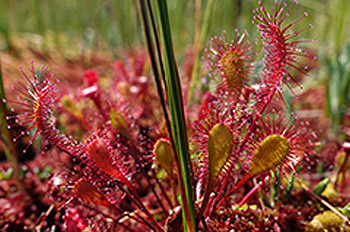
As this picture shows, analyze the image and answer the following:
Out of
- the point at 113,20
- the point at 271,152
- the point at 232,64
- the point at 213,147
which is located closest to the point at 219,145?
the point at 213,147

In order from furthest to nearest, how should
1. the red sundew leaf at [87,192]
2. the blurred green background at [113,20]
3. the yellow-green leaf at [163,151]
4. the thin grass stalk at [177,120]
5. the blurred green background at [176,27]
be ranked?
the blurred green background at [113,20] < the blurred green background at [176,27] < the yellow-green leaf at [163,151] < the red sundew leaf at [87,192] < the thin grass stalk at [177,120]

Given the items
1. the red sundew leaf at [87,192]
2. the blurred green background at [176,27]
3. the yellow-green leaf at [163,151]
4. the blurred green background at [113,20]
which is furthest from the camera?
the blurred green background at [113,20]

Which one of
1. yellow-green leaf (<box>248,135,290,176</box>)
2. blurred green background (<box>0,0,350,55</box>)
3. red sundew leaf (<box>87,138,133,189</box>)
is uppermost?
blurred green background (<box>0,0,350,55</box>)

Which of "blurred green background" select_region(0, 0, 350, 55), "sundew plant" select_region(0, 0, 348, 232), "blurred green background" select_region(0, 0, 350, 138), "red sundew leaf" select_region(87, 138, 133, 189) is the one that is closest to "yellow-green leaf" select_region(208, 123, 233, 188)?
"sundew plant" select_region(0, 0, 348, 232)

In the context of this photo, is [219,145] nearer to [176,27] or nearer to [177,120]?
[177,120]

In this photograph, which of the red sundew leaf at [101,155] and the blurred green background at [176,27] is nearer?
the red sundew leaf at [101,155]

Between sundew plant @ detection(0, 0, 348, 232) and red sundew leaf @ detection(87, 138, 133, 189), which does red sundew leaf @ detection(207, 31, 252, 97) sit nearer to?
sundew plant @ detection(0, 0, 348, 232)

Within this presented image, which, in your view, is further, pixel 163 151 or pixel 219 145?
pixel 163 151

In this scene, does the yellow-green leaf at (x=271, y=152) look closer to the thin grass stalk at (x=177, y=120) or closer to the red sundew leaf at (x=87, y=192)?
the thin grass stalk at (x=177, y=120)

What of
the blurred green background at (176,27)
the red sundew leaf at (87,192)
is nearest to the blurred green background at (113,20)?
the blurred green background at (176,27)
